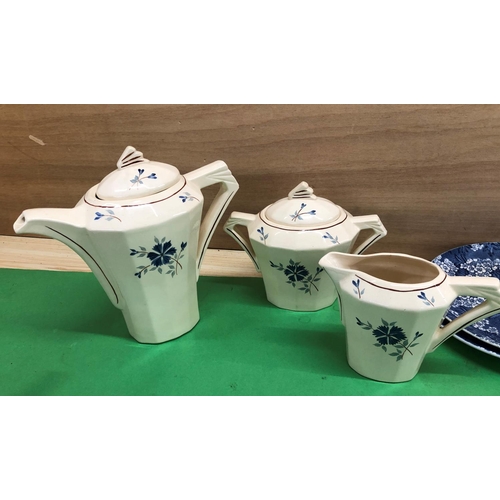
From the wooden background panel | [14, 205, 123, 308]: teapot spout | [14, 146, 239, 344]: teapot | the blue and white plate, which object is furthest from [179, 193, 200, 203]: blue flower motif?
the blue and white plate

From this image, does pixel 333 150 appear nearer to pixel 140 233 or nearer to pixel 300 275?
pixel 300 275

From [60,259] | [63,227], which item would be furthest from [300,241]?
[60,259]

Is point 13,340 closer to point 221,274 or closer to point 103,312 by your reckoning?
point 103,312

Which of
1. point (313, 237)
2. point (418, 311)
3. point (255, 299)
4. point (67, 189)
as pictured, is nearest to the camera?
point (418, 311)

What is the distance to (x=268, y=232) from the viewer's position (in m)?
0.70

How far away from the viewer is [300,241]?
2.24ft

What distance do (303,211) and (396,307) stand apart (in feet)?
0.72

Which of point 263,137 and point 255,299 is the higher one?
point 263,137

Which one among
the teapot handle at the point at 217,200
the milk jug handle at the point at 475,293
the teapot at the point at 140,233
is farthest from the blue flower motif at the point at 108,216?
the milk jug handle at the point at 475,293

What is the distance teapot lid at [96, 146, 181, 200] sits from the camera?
1.97 ft

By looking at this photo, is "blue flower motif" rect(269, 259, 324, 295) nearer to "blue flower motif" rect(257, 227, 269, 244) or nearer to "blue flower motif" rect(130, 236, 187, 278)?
"blue flower motif" rect(257, 227, 269, 244)

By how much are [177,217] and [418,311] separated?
31 cm

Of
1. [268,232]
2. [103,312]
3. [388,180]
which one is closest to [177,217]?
[268,232]

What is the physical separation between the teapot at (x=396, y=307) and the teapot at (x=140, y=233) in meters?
0.20
